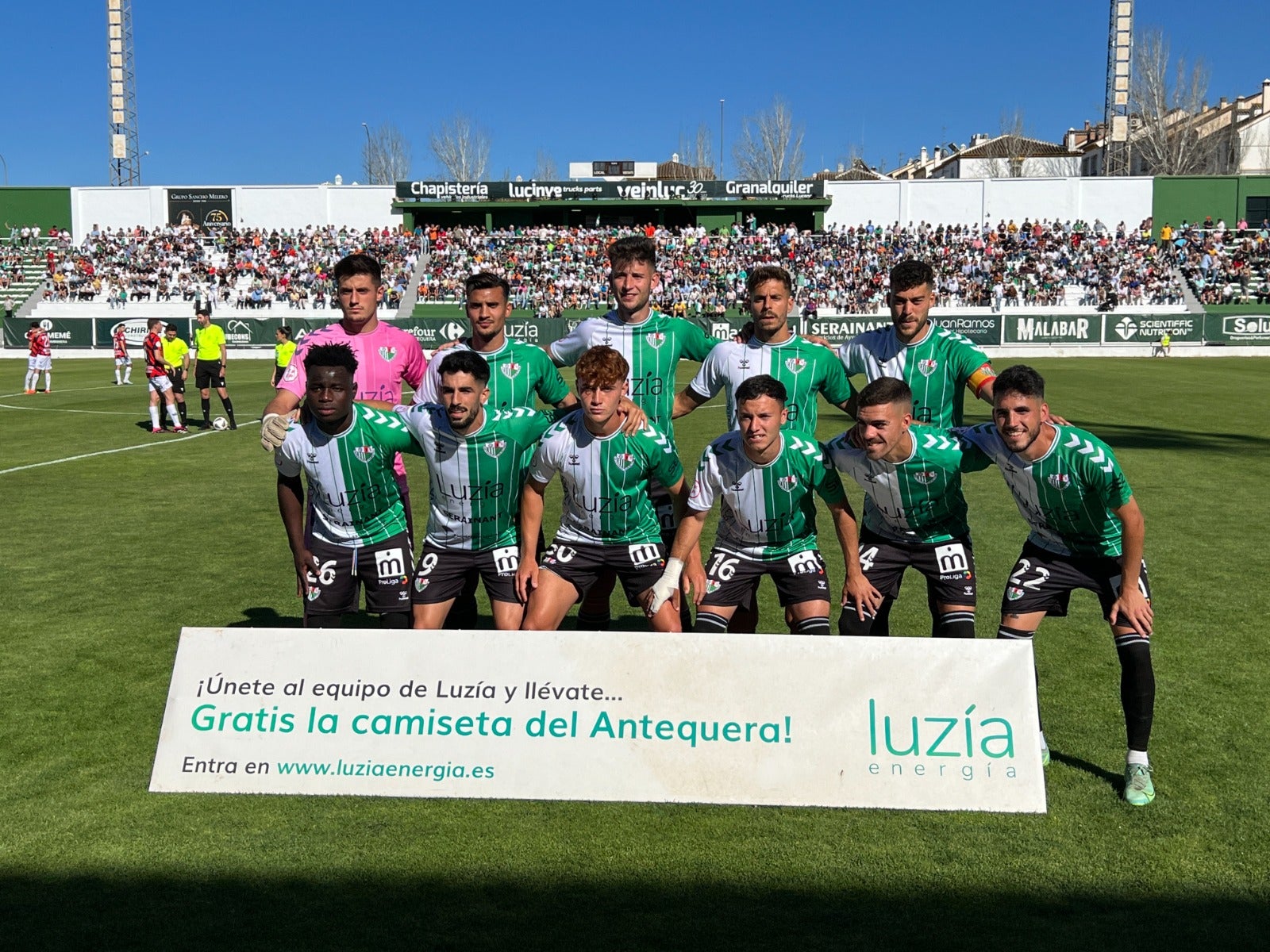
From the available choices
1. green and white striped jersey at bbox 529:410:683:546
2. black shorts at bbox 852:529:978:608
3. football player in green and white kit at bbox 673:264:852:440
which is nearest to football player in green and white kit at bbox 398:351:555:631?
green and white striped jersey at bbox 529:410:683:546

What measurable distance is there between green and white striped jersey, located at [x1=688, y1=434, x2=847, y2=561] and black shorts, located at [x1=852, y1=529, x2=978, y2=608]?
0.37 meters

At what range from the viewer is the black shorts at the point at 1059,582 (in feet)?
18.5

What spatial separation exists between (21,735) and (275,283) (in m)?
51.1

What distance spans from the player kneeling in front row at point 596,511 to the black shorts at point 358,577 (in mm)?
747

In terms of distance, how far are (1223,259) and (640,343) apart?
179 feet

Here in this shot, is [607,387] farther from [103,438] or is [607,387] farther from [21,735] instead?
[103,438]

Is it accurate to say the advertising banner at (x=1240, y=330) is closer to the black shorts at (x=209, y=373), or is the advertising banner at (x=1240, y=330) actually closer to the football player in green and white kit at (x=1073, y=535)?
the black shorts at (x=209, y=373)

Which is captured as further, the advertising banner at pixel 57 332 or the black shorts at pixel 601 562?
the advertising banner at pixel 57 332

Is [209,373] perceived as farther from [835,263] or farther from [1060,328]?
[835,263]

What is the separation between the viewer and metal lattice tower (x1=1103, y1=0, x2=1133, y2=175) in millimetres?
70938

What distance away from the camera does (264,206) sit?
6275 cm

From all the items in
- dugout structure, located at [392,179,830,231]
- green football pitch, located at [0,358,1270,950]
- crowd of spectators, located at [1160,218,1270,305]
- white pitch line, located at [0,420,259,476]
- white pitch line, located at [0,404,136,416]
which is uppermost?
dugout structure, located at [392,179,830,231]

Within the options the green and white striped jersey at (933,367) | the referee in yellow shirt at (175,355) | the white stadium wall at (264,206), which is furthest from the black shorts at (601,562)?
the white stadium wall at (264,206)

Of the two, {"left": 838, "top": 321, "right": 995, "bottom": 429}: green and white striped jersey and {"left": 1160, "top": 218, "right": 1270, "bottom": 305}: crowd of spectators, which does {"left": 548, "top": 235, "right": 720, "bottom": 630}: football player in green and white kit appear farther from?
{"left": 1160, "top": 218, "right": 1270, "bottom": 305}: crowd of spectators
